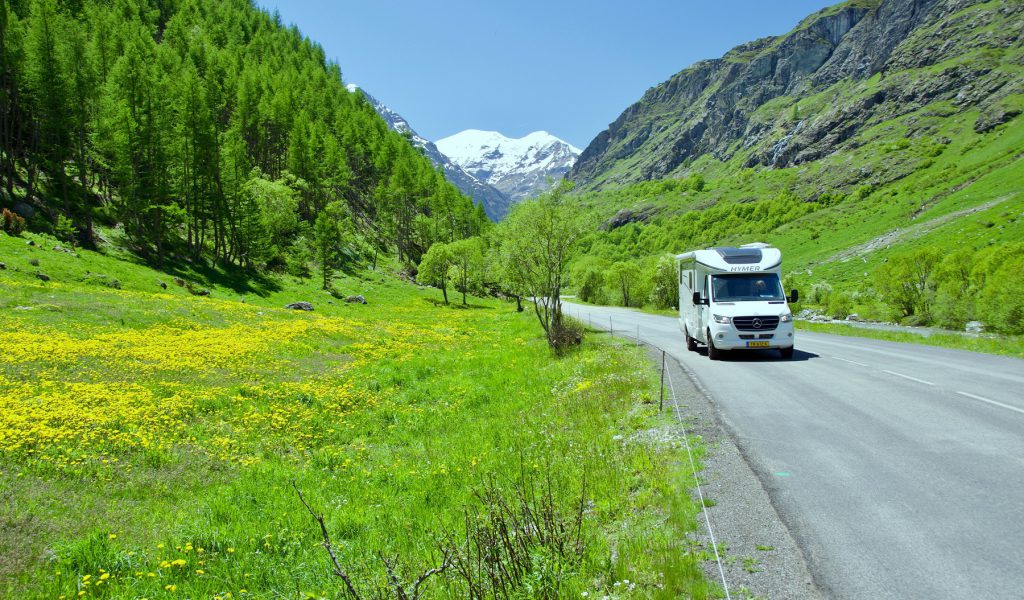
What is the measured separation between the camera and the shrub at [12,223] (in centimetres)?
3177

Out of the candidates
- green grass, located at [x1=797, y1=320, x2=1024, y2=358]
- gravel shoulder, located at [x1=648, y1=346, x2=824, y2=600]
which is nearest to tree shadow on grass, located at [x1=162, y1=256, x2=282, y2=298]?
gravel shoulder, located at [x1=648, y1=346, x2=824, y2=600]

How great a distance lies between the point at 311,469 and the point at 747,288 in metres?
15.4

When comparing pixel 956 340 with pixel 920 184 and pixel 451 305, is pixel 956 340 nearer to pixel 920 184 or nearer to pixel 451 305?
pixel 451 305

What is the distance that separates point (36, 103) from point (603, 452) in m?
57.6

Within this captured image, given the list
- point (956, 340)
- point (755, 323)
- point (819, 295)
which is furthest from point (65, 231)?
point (819, 295)

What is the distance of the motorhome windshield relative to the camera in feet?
55.0

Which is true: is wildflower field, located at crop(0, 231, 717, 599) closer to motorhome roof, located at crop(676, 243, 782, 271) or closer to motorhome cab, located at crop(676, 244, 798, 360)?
motorhome cab, located at crop(676, 244, 798, 360)

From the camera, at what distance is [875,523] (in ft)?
16.6

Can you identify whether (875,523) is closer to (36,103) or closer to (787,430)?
(787,430)

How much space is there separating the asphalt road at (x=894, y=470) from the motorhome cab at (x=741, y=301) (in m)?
2.70

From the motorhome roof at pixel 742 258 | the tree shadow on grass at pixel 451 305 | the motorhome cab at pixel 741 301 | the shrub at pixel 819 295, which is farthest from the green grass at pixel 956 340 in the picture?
the shrub at pixel 819 295

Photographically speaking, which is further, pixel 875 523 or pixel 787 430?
pixel 787 430

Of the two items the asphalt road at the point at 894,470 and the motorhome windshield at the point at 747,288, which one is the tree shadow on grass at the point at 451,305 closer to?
the motorhome windshield at the point at 747,288

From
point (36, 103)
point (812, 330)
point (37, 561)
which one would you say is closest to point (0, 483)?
point (37, 561)
